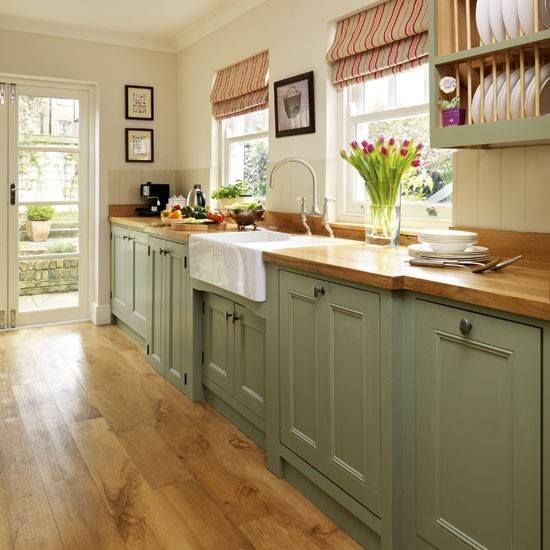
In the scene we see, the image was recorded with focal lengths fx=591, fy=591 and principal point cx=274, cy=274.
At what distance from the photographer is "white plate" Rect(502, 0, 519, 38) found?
5.60 feet

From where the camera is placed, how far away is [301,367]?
216 centimetres

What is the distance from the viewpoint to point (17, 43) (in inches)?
178

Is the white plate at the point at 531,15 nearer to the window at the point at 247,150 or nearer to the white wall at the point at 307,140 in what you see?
the white wall at the point at 307,140

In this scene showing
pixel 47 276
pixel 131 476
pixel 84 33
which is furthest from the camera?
pixel 47 276

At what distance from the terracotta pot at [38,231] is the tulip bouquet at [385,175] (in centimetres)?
318

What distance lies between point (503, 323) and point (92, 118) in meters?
4.35

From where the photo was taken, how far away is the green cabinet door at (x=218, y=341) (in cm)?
285

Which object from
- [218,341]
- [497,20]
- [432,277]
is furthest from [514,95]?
[218,341]

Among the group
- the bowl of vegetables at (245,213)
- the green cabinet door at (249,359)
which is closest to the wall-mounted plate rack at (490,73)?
the green cabinet door at (249,359)

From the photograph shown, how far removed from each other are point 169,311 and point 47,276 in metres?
1.97

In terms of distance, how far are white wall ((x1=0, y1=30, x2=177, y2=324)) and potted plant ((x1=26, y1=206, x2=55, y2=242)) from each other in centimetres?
40

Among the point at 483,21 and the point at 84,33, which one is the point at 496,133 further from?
the point at 84,33

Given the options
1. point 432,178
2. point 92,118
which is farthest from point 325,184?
point 92,118

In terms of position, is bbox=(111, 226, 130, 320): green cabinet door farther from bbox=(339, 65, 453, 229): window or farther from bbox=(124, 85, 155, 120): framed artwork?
bbox=(339, 65, 453, 229): window
